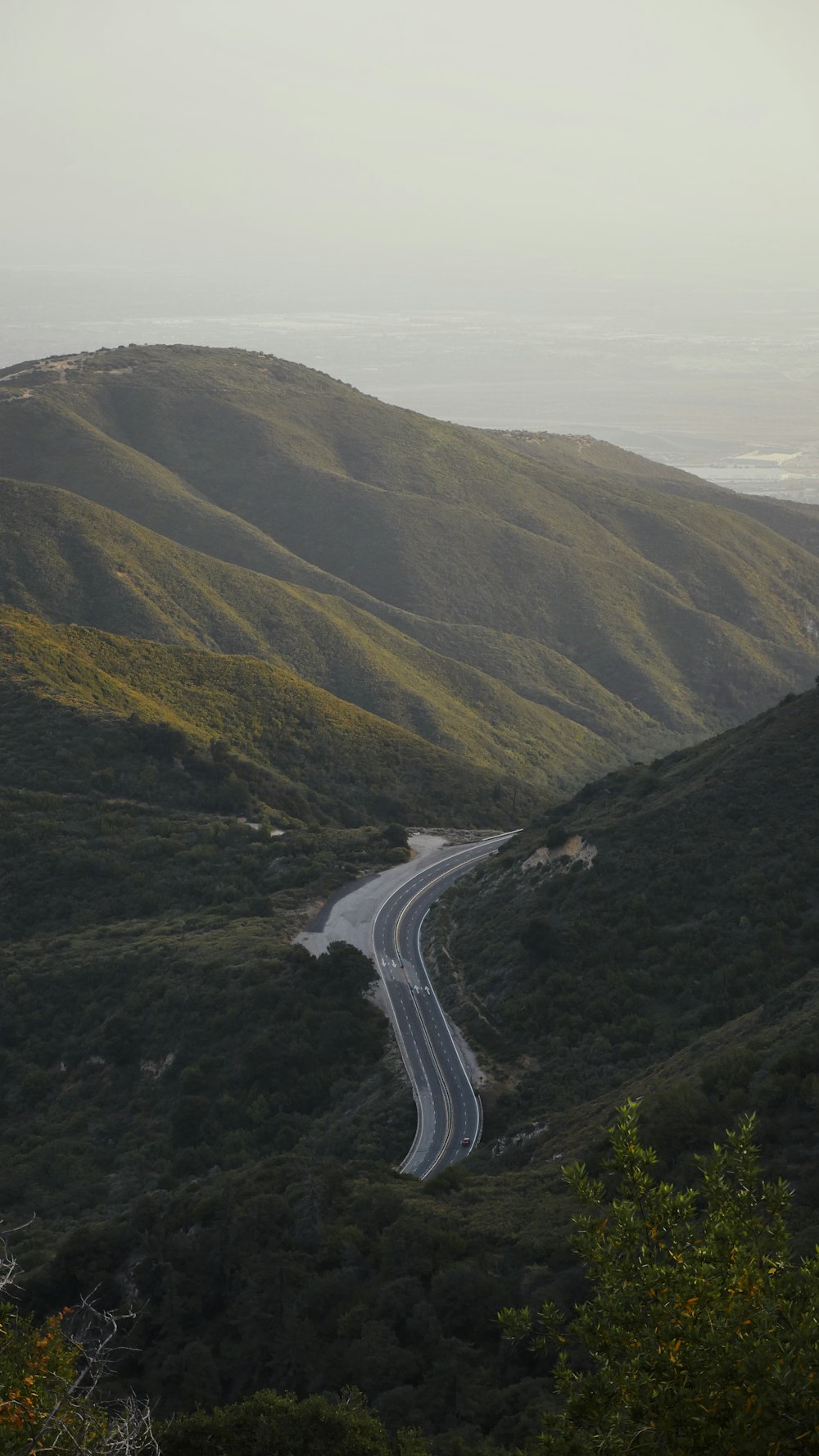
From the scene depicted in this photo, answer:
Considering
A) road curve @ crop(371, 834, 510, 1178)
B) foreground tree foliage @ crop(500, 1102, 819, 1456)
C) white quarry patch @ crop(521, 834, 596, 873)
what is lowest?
→ road curve @ crop(371, 834, 510, 1178)

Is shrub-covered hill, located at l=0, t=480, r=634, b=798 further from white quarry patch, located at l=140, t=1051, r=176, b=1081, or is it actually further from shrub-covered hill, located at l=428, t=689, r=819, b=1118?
white quarry patch, located at l=140, t=1051, r=176, b=1081

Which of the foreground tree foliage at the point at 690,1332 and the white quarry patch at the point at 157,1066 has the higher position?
the foreground tree foliage at the point at 690,1332

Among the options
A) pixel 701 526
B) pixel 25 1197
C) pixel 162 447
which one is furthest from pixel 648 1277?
pixel 701 526

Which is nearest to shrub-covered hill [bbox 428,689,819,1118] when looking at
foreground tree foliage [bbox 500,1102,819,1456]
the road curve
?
the road curve

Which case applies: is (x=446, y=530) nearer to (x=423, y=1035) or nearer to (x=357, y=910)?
(x=357, y=910)

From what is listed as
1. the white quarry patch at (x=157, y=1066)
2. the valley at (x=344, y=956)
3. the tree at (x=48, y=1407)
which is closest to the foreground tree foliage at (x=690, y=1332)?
the tree at (x=48, y=1407)

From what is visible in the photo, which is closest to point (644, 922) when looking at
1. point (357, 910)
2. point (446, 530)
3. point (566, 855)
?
point (566, 855)

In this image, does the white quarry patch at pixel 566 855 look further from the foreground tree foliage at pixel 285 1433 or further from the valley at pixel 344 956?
the foreground tree foliage at pixel 285 1433
